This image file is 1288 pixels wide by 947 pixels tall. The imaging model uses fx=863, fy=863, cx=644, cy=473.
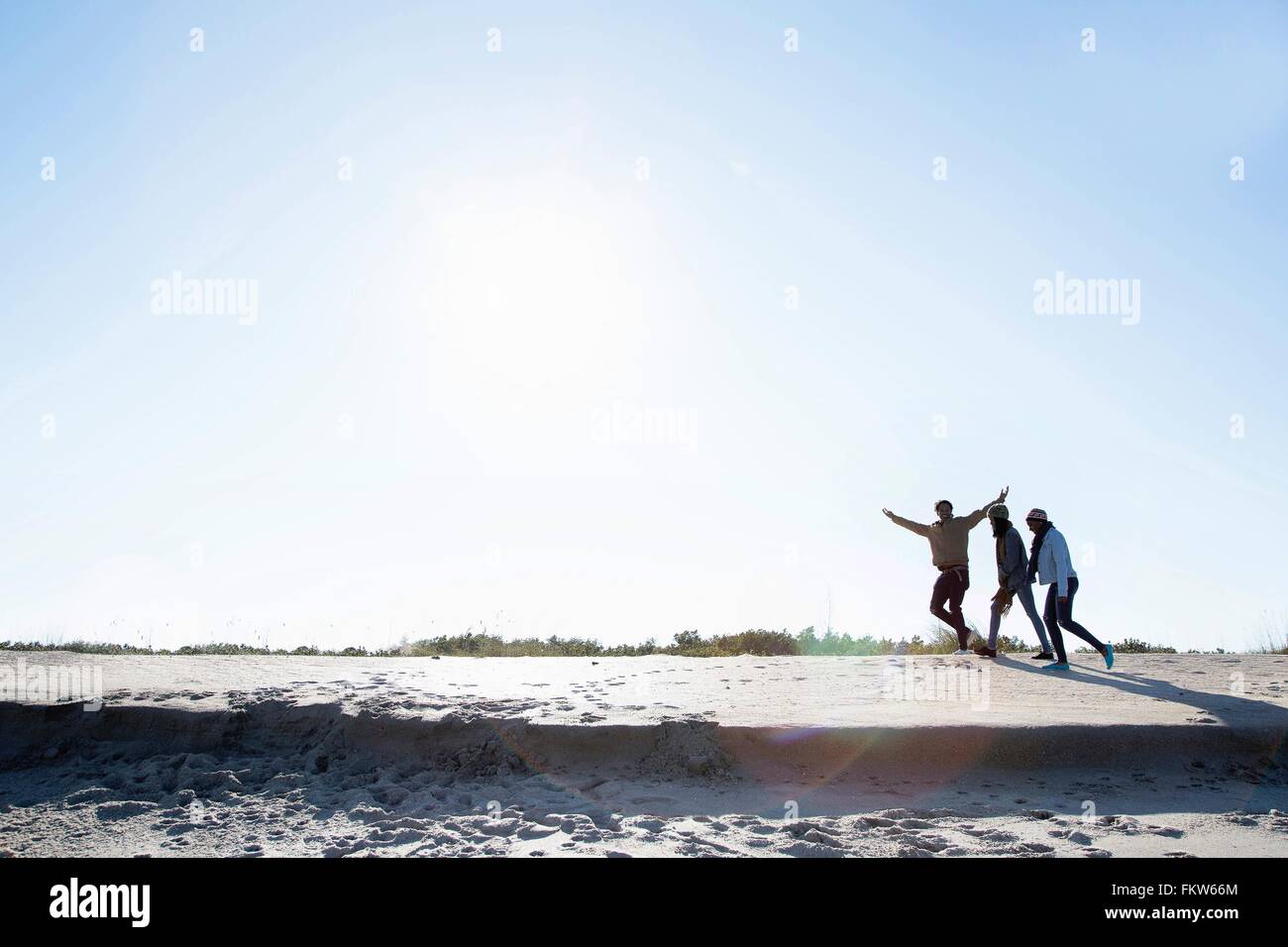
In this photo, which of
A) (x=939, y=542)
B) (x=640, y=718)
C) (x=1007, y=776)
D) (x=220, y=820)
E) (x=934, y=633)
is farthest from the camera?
(x=934, y=633)

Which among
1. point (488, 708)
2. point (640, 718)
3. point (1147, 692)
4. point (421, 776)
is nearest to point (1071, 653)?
point (1147, 692)

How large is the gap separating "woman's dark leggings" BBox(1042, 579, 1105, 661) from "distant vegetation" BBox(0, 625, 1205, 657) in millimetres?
3453

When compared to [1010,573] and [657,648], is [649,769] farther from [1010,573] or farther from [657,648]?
[657,648]

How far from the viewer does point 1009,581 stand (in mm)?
9461

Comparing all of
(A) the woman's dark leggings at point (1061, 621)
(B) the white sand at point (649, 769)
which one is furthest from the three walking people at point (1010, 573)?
(B) the white sand at point (649, 769)

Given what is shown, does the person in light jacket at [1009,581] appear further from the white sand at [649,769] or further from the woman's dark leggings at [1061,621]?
the white sand at [649,769]

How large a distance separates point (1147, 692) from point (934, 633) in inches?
248

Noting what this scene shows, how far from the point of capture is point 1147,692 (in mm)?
7312

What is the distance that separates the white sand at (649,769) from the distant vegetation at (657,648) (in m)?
5.12
